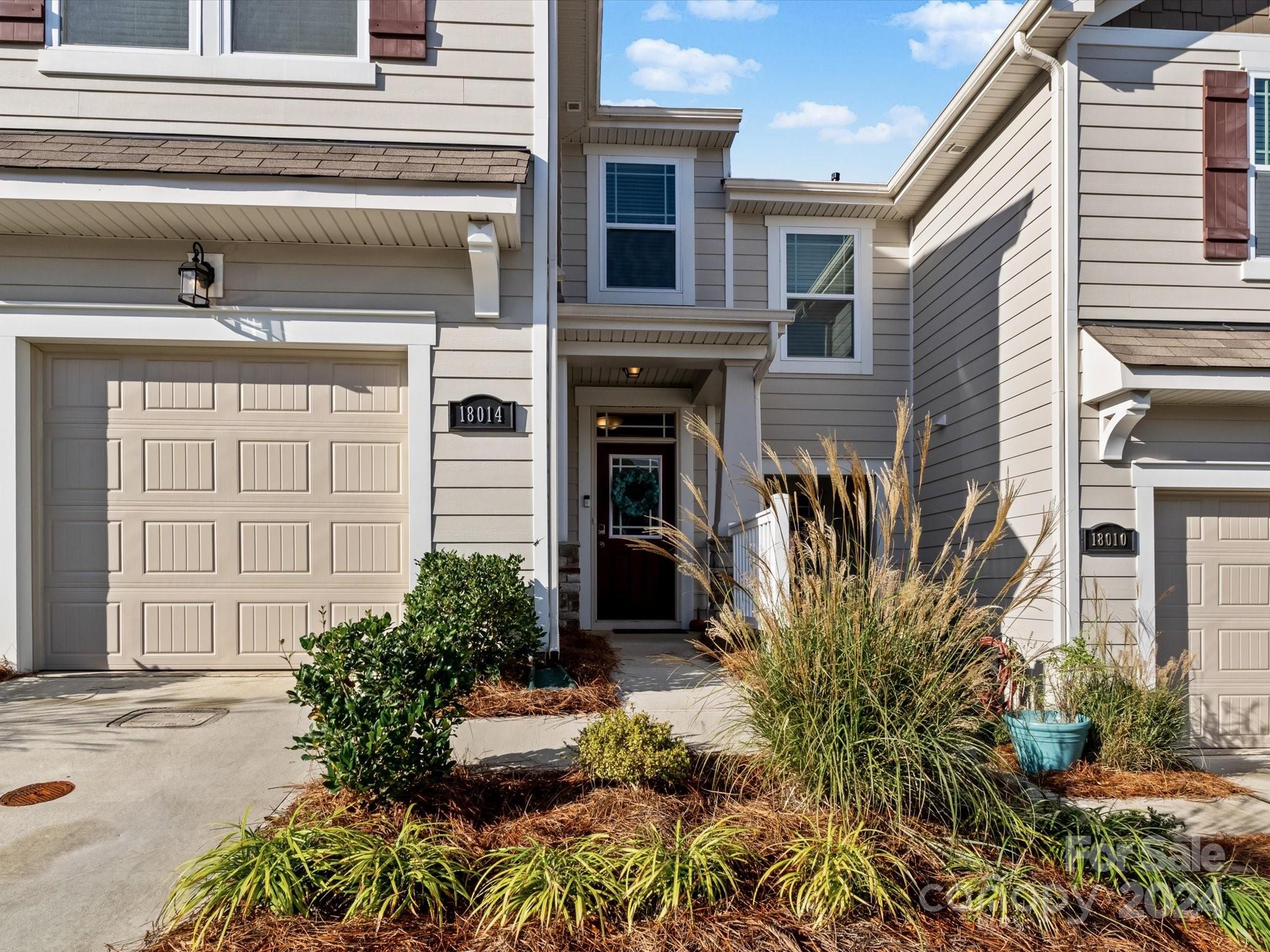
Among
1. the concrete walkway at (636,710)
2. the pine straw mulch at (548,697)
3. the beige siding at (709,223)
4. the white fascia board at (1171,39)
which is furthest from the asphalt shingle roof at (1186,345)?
the pine straw mulch at (548,697)

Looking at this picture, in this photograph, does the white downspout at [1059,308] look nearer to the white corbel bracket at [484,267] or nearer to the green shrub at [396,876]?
the white corbel bracket at [484,267]

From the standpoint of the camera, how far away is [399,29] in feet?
16.6

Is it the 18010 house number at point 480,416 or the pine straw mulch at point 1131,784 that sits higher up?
the 18010 house number at point 480,416

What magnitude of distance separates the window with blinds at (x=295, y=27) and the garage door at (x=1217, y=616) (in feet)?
20.4

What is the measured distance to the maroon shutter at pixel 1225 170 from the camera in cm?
557

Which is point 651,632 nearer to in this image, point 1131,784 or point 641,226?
point 641,226

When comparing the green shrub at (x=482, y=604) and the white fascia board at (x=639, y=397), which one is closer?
the green shrub at (x=482, y=604)

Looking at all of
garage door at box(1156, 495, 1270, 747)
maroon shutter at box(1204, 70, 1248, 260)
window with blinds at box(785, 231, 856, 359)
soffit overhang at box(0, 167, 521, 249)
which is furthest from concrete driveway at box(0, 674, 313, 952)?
maroon shutter at box(1204, 70, 1248, 260)

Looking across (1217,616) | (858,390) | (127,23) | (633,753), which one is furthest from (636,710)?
(127,23)

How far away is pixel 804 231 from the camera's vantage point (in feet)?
27.1

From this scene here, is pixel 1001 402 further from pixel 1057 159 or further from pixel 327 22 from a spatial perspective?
pixel 327 22

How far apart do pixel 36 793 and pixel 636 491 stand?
19.0 ft

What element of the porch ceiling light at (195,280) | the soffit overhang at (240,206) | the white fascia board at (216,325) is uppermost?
the soffit overhang at (240,206)

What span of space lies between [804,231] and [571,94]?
2659mm
